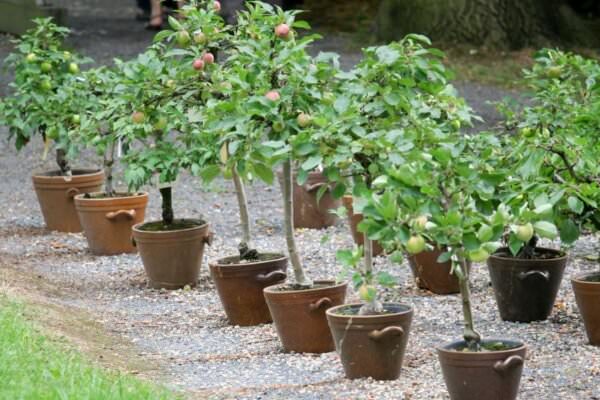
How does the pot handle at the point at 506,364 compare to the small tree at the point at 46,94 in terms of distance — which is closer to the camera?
the pot handle at the point at 506,364

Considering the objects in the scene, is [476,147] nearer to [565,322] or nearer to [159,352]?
[565,322]

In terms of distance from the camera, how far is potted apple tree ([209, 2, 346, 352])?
5180mm

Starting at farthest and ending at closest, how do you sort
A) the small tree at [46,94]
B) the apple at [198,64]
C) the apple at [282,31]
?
the small tree at [46,94]
the apple at [198,64]
the apple at [282,31]

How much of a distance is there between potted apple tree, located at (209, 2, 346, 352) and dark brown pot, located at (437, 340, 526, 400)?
2.88 ft

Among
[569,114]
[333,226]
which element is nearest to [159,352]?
[569,114]

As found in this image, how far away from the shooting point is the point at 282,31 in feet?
18.2

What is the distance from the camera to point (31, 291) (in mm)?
6957

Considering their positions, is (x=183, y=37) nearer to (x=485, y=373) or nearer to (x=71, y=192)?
(x=485, y=373)

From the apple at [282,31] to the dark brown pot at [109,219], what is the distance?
3021mm

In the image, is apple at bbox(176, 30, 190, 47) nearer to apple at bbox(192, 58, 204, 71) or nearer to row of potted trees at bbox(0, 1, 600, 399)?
row of potted trees at bbox(0, 1, 600, 399)

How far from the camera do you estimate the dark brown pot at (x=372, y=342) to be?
5.07m

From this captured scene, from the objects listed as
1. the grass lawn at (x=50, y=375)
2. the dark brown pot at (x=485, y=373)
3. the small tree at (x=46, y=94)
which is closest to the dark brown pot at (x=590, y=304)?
the dark brown pot at (x=485, y=373)

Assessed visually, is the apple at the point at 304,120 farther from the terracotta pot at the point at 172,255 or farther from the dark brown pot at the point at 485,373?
the terracotta pot at the point at 172,255

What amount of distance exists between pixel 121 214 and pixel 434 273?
7.79 ft
